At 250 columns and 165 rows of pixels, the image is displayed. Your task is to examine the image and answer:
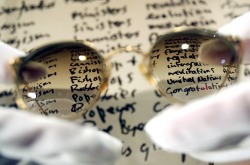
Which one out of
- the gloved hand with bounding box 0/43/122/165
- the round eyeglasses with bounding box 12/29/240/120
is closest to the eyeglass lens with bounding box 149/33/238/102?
the round eyeglasses with bounding box 12/29/240/120

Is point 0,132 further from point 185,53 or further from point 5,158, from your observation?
point 185,53

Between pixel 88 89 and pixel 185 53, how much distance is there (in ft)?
0.36

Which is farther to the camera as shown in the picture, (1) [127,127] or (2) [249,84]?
(1) [127,127]

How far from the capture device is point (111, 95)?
52cm

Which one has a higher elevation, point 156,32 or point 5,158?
point 156,32

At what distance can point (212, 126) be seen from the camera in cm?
34

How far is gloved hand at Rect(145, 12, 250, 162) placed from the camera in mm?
332

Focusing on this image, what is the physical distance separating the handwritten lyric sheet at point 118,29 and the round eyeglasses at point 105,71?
5 cm

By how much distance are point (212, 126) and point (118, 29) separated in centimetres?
26

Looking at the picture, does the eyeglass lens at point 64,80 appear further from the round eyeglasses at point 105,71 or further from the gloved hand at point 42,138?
the gloved hand at point 42,138

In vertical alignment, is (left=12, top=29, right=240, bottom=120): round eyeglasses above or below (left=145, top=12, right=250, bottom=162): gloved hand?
above

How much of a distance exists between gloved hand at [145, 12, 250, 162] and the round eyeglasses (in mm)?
81

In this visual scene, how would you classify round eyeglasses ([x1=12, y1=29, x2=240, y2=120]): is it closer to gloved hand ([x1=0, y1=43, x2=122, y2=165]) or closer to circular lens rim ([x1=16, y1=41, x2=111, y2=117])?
circular lens rim ([x1=16, y1=41, x2=111, y2=117])

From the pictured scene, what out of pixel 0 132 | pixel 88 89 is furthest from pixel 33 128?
pixel 88 89
